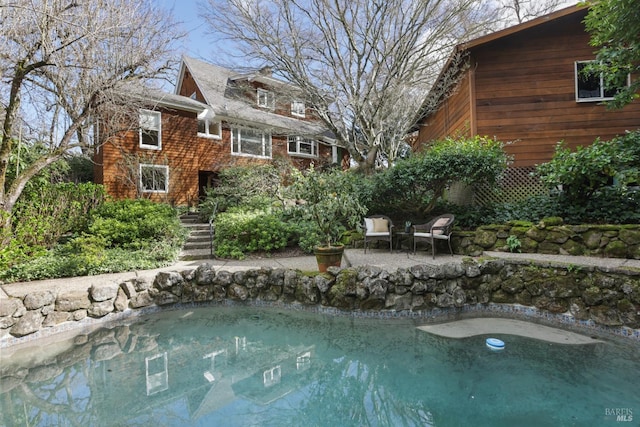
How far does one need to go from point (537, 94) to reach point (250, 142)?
11413mm

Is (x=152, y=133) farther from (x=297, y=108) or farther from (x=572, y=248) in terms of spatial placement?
(x=572, y=248)

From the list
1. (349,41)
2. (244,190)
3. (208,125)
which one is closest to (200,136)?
(208,125)

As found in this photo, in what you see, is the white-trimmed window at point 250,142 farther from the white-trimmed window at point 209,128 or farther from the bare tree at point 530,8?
the bare tree at point 530,8

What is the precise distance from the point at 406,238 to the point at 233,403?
5.45 m

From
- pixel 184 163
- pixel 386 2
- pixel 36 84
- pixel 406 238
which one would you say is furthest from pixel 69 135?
pixel 386 2

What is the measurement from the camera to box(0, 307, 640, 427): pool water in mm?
2703

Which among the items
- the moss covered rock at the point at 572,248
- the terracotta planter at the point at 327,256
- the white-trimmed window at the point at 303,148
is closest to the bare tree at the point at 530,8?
the white-trimmed window at the point at 303,148

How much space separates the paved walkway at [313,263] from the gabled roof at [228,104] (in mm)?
7330

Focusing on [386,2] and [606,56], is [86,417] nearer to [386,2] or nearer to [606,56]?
[606,56]

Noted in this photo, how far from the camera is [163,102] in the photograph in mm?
12172

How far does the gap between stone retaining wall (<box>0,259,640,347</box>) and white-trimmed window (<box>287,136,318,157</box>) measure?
39.5 feet

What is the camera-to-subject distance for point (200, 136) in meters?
14.1

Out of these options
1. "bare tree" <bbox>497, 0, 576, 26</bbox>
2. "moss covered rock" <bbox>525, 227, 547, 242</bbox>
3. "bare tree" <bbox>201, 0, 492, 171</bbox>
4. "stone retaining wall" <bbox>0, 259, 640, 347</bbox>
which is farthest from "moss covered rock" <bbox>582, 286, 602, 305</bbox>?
"bare tree" <bbox>497, 0, 576, 26</bbox>

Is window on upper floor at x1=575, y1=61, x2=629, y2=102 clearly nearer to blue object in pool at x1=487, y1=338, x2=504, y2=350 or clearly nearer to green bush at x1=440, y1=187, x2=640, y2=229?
green bush at x1=440, y1=187, x2=640, y2=229
